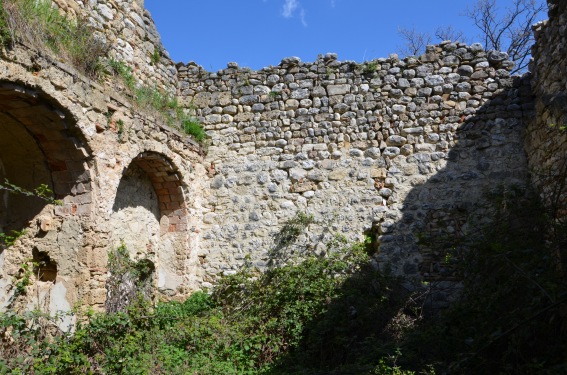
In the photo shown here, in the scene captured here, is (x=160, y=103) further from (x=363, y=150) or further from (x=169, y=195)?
(x=363, y=150)

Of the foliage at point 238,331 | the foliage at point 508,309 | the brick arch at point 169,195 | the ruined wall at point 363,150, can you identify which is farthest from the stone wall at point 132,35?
the foliage at point 508,309

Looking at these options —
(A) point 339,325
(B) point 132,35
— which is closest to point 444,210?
(A) point 339,325

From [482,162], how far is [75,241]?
559 cm

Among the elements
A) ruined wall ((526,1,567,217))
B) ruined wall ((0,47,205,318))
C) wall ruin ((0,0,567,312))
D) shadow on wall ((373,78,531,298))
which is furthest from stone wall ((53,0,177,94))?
ruined wall ((526,1,567,217))

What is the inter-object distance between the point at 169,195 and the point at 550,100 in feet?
→ 17.8

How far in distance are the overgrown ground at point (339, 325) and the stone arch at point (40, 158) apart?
1.35 meters

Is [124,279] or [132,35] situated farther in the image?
[132,35]

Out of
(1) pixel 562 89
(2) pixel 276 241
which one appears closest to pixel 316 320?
(2) pixel 276 241

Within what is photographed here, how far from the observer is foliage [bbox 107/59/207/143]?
7.11 metres

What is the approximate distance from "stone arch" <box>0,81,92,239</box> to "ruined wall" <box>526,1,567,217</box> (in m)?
5.20

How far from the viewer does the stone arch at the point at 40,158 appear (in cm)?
570

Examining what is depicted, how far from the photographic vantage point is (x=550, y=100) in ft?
21.8

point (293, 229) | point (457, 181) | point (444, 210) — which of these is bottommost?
point (293, 229)

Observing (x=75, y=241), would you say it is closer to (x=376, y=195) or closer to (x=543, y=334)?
(x=376, y=195)
